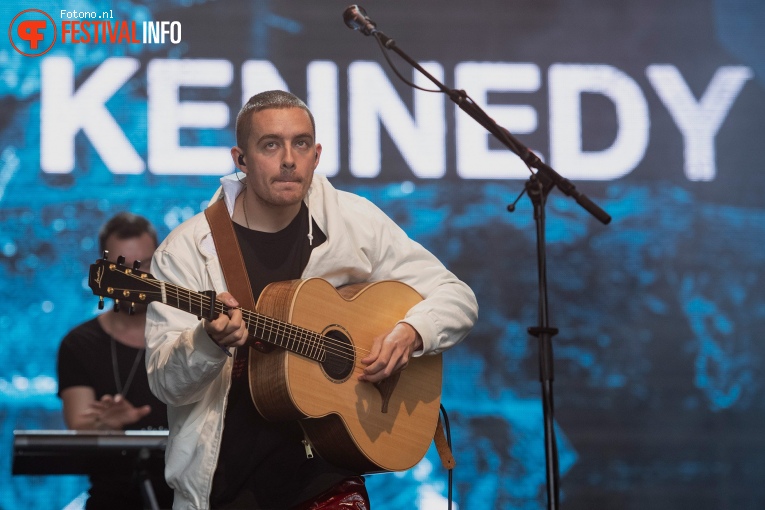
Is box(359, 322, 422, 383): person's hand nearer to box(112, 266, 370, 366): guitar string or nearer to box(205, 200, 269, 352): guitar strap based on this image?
box(112, 266, 370, 366): guitar string

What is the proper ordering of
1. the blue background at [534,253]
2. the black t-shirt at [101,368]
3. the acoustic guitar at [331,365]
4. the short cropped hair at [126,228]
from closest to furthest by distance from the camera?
the acoustic guitar at [331,365]
the black t-shirt at [101,368]
the short cropped hair at [126,228]
the blue background at [534,253]

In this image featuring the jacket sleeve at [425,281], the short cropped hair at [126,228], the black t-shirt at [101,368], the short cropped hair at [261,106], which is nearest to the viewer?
the short cropped hair at [261,106]

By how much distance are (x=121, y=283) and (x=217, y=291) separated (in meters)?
0.36

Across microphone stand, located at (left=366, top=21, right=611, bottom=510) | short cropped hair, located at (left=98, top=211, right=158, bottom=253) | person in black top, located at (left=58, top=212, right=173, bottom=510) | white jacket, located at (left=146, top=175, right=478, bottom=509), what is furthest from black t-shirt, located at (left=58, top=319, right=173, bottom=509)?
microphone stand, located at (left=366, top=21, right=611, bottom=510)

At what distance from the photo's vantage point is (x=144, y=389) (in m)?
3.87

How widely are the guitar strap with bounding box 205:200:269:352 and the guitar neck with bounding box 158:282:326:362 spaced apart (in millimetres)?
78

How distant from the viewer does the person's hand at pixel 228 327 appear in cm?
246

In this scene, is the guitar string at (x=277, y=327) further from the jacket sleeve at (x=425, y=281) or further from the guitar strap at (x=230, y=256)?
the jacket sleeve at (x=425, y=281)

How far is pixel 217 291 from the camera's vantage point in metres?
2.74

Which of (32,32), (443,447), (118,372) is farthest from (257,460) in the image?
(32,32)

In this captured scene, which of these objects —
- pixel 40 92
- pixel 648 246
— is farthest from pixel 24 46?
pixel 648 246

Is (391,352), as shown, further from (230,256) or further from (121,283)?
(121,283)

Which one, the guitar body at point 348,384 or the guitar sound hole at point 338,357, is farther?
the guitar sound hole at point 338,357

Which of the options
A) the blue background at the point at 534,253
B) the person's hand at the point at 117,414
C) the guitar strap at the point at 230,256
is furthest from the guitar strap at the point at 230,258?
the blue background at the point at 534,253
